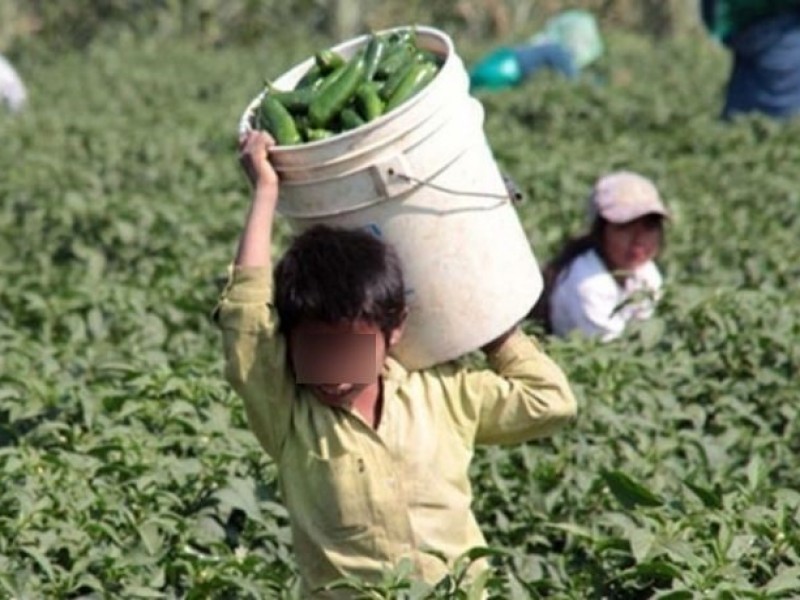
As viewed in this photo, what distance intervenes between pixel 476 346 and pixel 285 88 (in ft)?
2.29

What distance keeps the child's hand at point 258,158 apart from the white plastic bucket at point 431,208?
0.13ft

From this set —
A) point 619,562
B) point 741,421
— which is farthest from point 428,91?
point 741,421

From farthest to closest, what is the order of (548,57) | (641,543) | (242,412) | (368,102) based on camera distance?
(548,57) < (242,412) < (368,102) < (641,543)

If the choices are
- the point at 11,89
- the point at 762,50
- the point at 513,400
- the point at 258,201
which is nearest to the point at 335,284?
the point at 258,201

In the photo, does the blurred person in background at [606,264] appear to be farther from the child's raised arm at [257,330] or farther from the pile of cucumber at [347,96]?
the child's raised arm at [257,330]

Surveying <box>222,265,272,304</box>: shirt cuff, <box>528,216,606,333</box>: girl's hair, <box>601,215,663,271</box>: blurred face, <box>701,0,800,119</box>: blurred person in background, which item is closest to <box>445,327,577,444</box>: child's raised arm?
<box>222,265,272,304</box>: shirt cuff

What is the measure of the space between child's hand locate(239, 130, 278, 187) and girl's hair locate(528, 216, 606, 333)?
3344mm

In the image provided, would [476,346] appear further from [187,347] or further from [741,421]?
[187,347]

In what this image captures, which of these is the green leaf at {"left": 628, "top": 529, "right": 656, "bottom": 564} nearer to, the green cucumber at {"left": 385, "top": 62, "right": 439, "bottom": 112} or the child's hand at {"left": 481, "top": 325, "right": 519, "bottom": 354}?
the child's hand at {"left": 481, "top": 325, "right": 519, "bottom": 354}

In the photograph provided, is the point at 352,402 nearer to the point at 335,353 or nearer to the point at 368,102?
the point at 335,353

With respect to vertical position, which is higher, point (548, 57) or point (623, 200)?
point (623, 200)

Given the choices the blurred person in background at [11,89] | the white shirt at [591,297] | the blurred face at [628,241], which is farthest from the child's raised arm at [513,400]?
the blurred person in background at [11,89]

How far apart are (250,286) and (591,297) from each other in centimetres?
348

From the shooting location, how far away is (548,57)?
17594 millimetres
